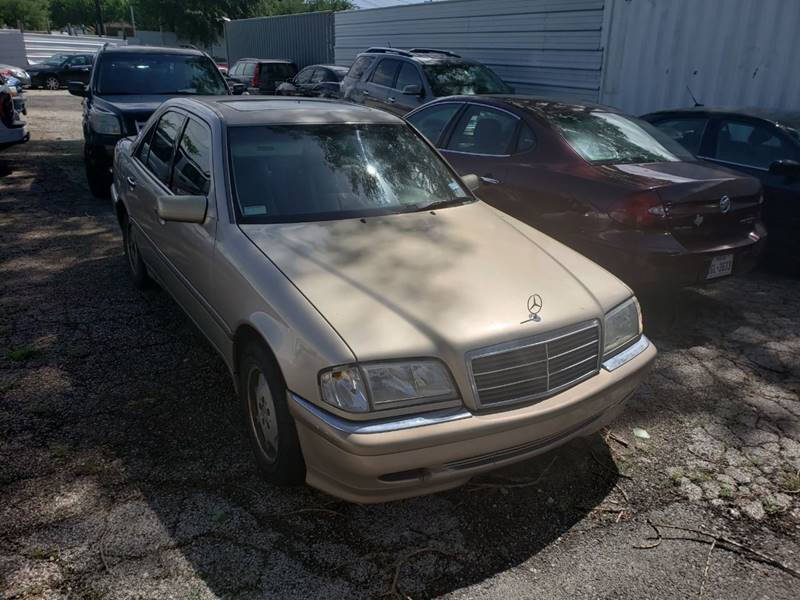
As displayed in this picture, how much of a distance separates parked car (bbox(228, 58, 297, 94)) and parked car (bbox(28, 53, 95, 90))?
12704 millimetres

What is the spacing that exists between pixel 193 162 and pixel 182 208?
2.13 ft

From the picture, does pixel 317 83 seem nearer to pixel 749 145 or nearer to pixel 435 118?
pixel 435 118

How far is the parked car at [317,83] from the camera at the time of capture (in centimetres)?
1375

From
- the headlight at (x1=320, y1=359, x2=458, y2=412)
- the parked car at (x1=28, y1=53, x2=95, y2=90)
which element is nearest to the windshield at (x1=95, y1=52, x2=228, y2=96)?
the headlight at (x1=320, y1=359, x2=458, y2=412)

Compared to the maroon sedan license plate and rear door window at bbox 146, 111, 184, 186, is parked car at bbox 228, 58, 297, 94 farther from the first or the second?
the maroon sedan license plate

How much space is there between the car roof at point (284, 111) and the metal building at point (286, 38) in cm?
1733

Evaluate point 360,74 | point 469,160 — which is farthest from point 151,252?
point 360,74

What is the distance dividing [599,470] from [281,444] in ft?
5.16

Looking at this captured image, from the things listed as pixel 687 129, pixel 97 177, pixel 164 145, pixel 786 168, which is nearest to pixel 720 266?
pixel 786 168

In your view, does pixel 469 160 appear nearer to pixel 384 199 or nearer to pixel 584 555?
pixel 384 199

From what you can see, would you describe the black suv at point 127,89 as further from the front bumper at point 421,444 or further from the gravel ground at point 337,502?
the front bumper at point 421,444

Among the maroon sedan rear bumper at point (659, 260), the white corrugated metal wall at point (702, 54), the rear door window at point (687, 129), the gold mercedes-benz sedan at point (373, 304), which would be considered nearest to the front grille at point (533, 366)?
the gold mercedes-benz sedan at point (373, 304)

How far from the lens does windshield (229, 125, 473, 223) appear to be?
3.57m

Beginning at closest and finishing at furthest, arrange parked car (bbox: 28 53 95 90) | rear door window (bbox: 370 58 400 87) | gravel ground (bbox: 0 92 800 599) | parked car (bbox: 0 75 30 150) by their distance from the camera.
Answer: gravel ground (bbox: 0 92 800 599), parked car (bbox: 0 75 30 150), rear door window (bbox: 370 58 400 87), parked car (bbox: 28 53 95 90)
